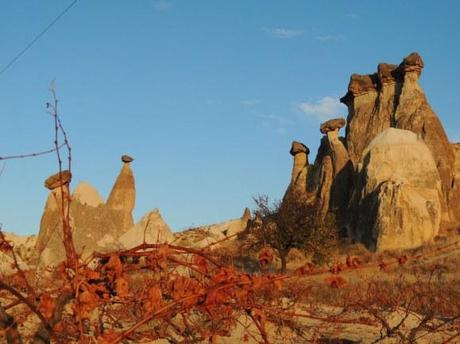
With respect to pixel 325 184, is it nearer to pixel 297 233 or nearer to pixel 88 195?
pixel 297 233

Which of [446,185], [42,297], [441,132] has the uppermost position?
[441,132]

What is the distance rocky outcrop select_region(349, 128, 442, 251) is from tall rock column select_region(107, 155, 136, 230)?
10.9 meters

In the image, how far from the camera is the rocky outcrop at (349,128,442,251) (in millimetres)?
24078

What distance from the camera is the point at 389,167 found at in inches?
1045

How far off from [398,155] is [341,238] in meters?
4.32

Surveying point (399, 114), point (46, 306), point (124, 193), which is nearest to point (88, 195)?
point (124, 193)

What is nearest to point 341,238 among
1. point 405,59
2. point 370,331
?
point 405,59

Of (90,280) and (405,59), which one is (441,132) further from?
(90,280)

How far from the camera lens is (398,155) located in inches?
1048

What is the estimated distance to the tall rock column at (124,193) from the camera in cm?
3128

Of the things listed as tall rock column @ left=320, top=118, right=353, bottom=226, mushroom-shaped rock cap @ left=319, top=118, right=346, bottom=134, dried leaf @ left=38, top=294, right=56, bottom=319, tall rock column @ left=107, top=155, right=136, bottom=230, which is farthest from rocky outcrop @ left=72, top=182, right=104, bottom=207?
dried leaf @ left=38, top=294, right=56, bottom=319

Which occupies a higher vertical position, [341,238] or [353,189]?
[353,189]

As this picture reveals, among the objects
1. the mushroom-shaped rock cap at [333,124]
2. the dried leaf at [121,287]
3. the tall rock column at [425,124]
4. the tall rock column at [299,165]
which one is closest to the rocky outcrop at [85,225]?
the tall rock column at [299,165]

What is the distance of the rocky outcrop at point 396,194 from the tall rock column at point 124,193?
35.9ft
